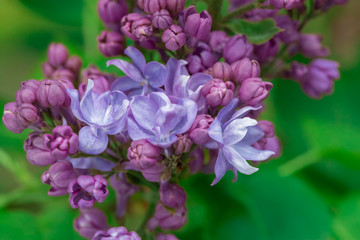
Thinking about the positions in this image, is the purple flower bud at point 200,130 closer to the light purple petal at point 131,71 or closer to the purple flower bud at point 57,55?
the light purple petal at point 131,71

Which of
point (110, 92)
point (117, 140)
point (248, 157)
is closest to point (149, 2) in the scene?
point (110, 92)

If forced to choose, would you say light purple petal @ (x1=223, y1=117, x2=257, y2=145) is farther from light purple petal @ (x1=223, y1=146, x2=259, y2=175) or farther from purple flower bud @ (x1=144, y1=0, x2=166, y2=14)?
purple flower bud @ (x1=144, y1=0, x2=166, y2=14)

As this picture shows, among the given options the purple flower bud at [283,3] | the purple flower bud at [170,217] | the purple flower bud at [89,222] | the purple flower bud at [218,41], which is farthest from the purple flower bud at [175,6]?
the purple flower bud at [89,222]

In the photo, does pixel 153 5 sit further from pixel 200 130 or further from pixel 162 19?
pixel 200 130

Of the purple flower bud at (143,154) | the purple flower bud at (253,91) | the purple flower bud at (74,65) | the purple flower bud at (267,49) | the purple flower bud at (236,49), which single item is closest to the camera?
the purple flower bud at (143,154)

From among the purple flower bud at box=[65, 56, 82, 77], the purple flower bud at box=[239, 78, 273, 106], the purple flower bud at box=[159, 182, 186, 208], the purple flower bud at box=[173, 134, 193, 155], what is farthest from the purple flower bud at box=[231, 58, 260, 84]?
the purple flower bud at box=[65, 56, 82, 77]

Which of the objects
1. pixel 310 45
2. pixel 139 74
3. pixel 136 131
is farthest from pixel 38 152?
pixel 310 45
